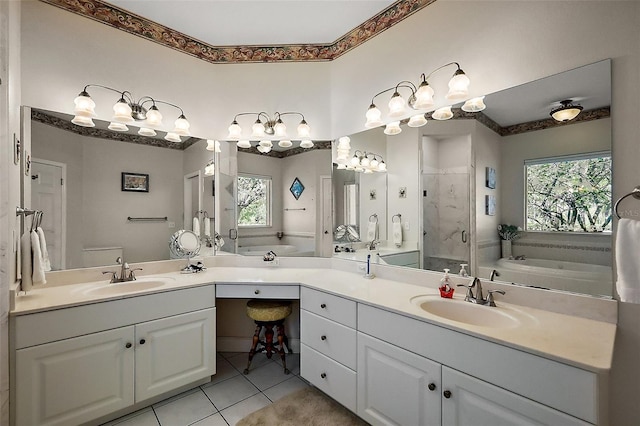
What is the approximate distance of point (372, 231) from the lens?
220cm

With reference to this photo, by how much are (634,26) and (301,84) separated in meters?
2.04

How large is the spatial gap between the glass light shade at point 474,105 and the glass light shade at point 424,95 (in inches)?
8.3

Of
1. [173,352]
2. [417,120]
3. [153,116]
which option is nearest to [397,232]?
[417,120]

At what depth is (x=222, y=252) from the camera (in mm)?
2508

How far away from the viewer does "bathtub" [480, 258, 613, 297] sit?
1226 mm

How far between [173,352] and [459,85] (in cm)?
247

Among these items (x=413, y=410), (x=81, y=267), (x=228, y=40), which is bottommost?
(x=413, y=410)

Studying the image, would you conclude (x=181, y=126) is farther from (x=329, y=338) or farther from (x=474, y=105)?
(x=474, y=105)

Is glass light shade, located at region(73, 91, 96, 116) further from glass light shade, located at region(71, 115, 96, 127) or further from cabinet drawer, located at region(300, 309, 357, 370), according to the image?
cabinet drawer, located at region(300, 309, 357, 370)

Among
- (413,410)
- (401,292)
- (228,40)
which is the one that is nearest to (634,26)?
(401,292)

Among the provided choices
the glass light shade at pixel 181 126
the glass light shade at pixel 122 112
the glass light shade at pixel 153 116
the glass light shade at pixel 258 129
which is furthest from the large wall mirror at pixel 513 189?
the glass light shade at pixel 122 112

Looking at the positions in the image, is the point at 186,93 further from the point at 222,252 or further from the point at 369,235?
the point at 369,235

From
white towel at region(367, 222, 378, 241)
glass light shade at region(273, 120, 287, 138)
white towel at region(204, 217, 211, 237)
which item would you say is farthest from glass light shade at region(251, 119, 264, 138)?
white towel at region(367, 222, 378, 241)

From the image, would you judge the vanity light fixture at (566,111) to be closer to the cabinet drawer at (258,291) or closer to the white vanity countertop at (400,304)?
the white vanity countertop at (400,304)
